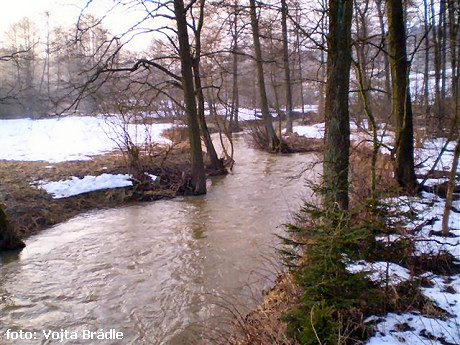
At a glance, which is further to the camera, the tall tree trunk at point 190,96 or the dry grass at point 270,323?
the tall tree trunk at point 190,96

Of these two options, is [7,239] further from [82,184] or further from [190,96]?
[190,96]

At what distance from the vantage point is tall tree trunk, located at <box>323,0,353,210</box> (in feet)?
16.2

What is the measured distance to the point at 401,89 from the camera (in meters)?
7.28

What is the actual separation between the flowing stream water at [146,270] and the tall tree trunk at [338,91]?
1.61 meters

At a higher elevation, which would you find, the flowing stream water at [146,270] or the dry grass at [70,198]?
the dry grass at [70,198]

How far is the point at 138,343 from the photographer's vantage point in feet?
14.5

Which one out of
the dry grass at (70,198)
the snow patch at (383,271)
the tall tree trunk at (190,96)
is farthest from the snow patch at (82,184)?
the snow patch at (383,271)

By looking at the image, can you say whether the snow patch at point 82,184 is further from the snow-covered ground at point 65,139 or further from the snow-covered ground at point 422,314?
the snow-covered ground at point 422,314

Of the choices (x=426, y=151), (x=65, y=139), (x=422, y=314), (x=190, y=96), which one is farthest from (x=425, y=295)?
(x=65, y=139)

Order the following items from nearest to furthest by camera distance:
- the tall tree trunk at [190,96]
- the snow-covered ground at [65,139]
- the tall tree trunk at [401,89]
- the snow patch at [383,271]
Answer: the snow patch at [383,271]
the tall tree trunk at [401,89]
the tall tree trunk at [190,96]
the snow-covered ground at [65,139]

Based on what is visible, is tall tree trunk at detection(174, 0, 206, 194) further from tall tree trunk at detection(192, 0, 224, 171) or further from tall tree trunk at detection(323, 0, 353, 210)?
tall tree trunk at detection(323, 0, 353, 210)

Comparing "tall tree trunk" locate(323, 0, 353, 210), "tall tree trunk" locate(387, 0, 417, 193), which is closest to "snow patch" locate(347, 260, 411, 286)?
"tall tree trunk" locate(323, 0, 353, 210)

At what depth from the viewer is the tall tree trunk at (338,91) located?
16.2 feet

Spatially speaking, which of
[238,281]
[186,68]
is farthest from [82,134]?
[238,281]
